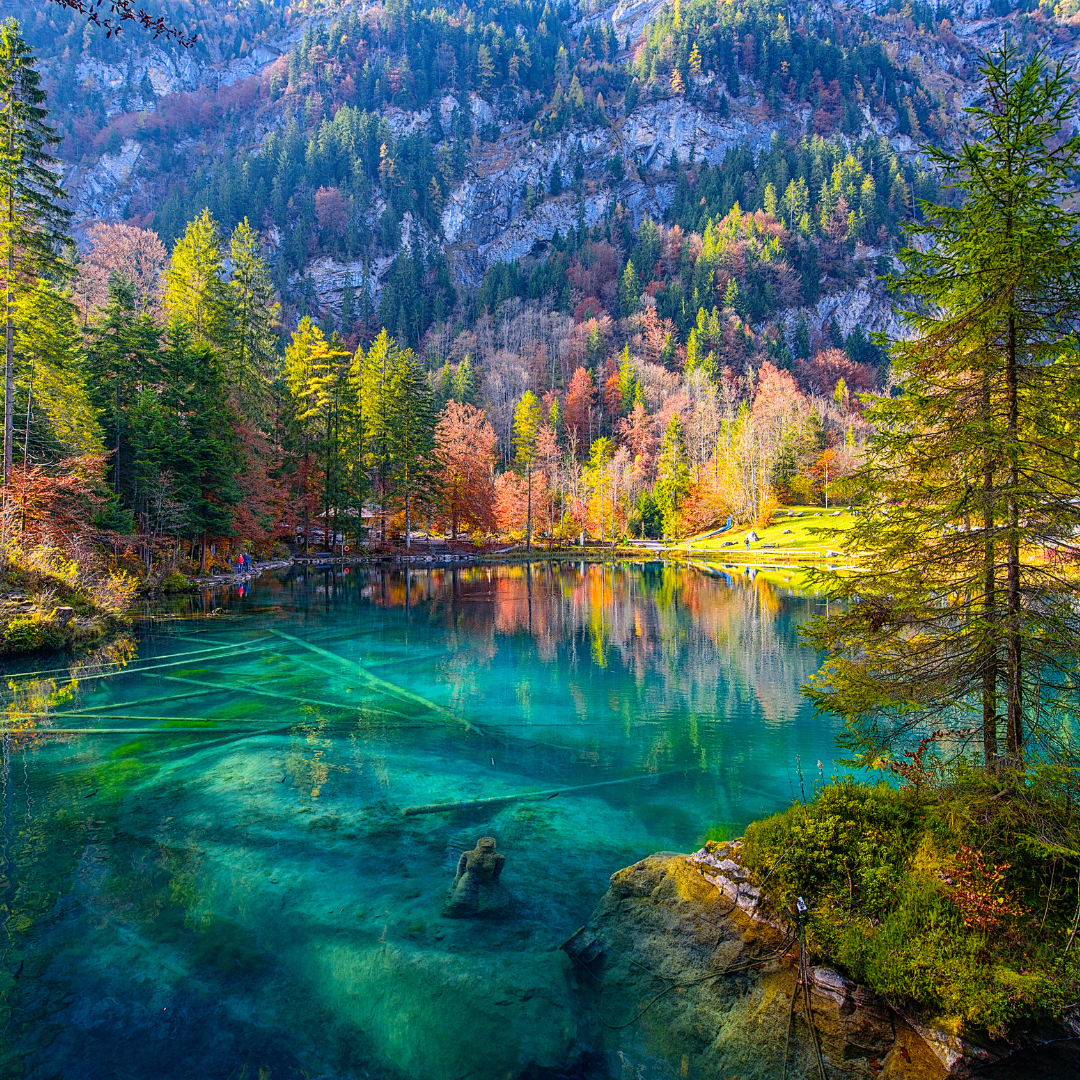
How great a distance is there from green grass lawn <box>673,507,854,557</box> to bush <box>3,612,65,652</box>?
41.9m

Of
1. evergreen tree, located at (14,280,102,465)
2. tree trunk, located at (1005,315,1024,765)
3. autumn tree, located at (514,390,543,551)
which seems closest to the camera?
tree trunk, located at (1005,315,1024,765)

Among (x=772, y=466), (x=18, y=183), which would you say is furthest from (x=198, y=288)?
(x=772, y=466)

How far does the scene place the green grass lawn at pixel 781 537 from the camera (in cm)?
4819

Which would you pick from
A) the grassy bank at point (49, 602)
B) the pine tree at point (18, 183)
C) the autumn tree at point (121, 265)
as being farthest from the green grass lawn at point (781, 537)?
the autumn tree at point (121, 265)

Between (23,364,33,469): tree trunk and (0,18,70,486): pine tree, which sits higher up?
(0,18,70,486): pine tree

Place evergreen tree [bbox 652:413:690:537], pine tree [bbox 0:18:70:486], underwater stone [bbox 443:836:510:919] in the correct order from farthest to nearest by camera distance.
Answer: evergreen tree [bbox 652:413:690:537] < pine tree [bbox 0:18:70:486] < underwater stone [bbox 443:836:510:919]

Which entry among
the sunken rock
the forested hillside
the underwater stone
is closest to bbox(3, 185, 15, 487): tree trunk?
the forested hillside

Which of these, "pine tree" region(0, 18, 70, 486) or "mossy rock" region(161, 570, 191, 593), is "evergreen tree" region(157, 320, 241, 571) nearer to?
"mossy rock" region(161, 570, 191, 593)

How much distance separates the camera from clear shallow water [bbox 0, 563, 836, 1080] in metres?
4.95

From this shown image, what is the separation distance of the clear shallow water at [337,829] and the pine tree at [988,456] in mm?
3790

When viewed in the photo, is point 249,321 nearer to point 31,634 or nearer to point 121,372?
point 121,372

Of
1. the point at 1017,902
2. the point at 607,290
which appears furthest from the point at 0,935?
the point at 607,290

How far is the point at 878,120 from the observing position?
521 ft

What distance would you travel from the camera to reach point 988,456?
17.9 ft
